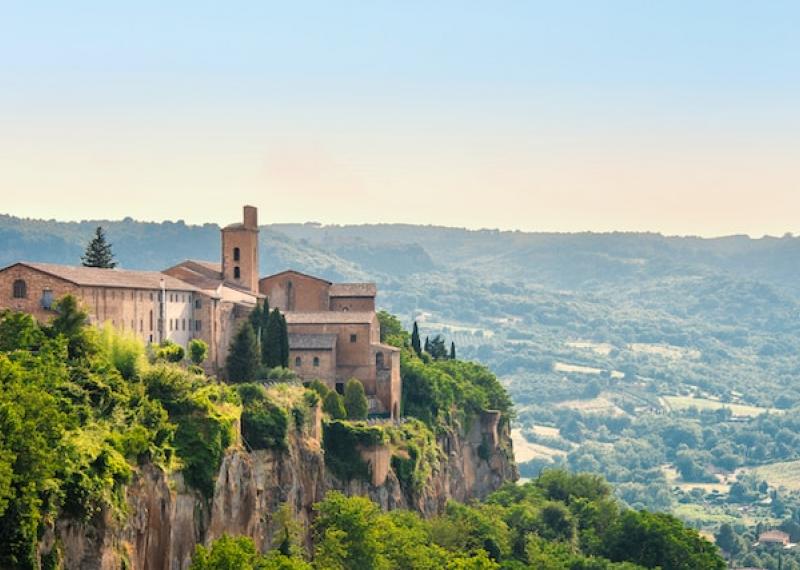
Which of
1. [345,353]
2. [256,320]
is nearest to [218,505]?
[256,320]

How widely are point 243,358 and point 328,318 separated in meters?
16.4

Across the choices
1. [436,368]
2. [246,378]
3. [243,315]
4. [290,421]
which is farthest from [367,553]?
[436,368]

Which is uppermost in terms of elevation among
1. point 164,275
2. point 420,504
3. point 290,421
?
point 164,275

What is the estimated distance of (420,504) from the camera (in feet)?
417

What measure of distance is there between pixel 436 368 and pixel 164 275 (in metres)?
38.0

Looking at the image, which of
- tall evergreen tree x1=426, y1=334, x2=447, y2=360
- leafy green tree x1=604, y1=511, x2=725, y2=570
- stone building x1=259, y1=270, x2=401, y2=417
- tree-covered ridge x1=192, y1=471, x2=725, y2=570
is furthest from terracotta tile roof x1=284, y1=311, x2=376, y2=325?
tall evergreen tree x1=426, y1=334, x2=447, y2=360

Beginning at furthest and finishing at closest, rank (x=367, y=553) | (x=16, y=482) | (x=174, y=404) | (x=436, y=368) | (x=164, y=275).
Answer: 1. (x=436, y=368)
2. (x=164, y=275)
3. (x=367, y=553)
4. (x=174, y=404)
5. (x=16, y=482)

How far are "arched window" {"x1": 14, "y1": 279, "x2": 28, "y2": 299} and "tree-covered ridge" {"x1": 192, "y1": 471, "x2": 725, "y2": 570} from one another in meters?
21.9

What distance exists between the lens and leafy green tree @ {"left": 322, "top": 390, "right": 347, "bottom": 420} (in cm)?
11819

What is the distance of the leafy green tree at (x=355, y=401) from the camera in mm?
121438

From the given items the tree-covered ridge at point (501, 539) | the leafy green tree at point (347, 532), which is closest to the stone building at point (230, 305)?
the tree-covered ridge at point (501, 539)

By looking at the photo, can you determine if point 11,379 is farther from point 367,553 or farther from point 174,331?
point 174,331

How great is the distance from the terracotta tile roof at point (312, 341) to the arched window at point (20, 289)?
1077 inches

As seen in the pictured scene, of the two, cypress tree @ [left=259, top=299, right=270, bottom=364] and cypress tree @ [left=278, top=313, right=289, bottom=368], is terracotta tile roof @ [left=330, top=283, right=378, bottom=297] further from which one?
cypress tree @ [left=278, top=313, right=289, bottom=368]
